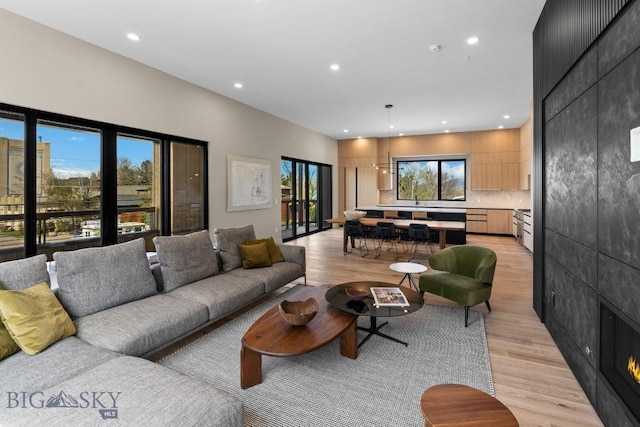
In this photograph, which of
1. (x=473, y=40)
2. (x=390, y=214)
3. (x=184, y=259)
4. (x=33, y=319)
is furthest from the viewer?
(x=390, y=214)

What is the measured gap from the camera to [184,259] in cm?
343

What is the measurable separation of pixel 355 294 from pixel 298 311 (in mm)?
633

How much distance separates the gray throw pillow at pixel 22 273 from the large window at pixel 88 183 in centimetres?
163

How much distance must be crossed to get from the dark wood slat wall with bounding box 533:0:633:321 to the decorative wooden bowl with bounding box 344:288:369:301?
1933 millimetres

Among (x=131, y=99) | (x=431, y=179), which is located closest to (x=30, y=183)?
(x=131, y=99)

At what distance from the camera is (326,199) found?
10.9 metres

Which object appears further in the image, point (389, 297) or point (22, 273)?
point (389, 297)

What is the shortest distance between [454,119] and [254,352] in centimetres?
768

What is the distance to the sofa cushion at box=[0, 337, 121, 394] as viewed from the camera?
1.73 meters

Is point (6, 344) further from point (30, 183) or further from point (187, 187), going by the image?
point (187, 187)

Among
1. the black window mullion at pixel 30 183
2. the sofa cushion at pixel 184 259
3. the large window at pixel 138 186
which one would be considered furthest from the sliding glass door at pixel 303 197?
the black window mullion at pixel 30 183

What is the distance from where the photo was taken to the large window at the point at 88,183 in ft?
11.5

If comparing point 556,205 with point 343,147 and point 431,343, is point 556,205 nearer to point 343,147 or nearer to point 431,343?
point 431,343

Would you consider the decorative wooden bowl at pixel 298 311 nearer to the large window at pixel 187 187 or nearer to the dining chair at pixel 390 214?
the large window at pixel 187 187
